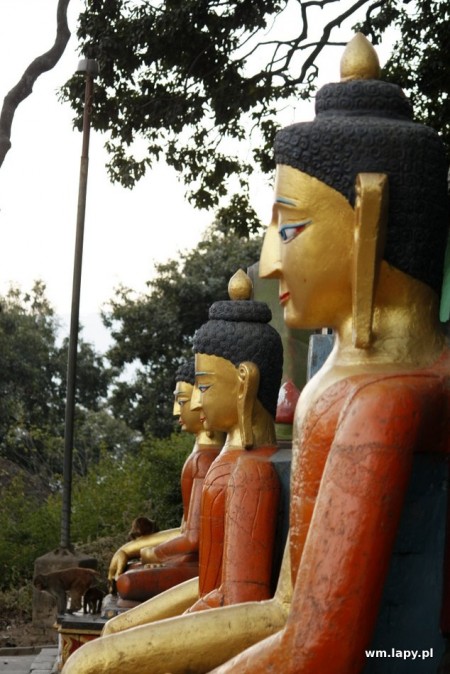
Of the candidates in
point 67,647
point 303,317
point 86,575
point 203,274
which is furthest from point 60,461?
point 303,317

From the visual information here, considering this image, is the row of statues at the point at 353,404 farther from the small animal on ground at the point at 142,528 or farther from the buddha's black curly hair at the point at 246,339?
the small animal on ground at the point at 142,528

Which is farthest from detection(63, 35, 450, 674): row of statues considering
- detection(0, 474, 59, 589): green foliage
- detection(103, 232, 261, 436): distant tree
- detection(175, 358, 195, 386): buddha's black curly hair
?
detection(103, 232, 261, 436): distant tree

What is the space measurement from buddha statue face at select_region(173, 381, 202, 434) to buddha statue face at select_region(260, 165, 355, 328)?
159 inches

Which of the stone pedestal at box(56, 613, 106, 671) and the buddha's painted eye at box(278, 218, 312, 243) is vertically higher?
the buddha's painted eye at box(278, 218, 312, 243)

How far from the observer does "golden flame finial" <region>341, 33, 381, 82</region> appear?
2.98 m

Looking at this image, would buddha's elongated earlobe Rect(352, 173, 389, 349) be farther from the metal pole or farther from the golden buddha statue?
the metal pole

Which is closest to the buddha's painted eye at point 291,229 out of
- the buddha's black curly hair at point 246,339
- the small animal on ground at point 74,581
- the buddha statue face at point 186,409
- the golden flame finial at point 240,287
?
the buddha's black curly hair at point 246,339

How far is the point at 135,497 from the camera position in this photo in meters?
12.7

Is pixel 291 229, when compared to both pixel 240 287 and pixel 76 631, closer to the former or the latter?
pixel 240 287

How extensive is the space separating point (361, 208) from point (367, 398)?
412 mm

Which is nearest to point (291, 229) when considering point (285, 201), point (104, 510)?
point (285, 201)

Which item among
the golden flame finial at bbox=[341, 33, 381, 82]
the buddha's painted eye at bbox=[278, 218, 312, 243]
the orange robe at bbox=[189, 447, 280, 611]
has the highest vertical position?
the golden flame finial at bbox=[341, 33, 381, 82]

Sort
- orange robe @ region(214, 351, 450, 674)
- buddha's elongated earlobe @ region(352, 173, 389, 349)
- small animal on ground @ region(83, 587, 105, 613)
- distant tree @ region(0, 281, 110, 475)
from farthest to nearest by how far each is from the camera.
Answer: distant tree @ region(0, 281, 110, 475)
small animal on ground @ region(83, 587, 105, 613)
buddha's elongated earlobe @ region(352, 173, 389, 349)
orange robe @ region(214, 351, 450, 674)

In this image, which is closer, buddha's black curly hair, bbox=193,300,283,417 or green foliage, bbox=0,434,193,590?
buddha's black curly hair, bbox=193,300,283,417
